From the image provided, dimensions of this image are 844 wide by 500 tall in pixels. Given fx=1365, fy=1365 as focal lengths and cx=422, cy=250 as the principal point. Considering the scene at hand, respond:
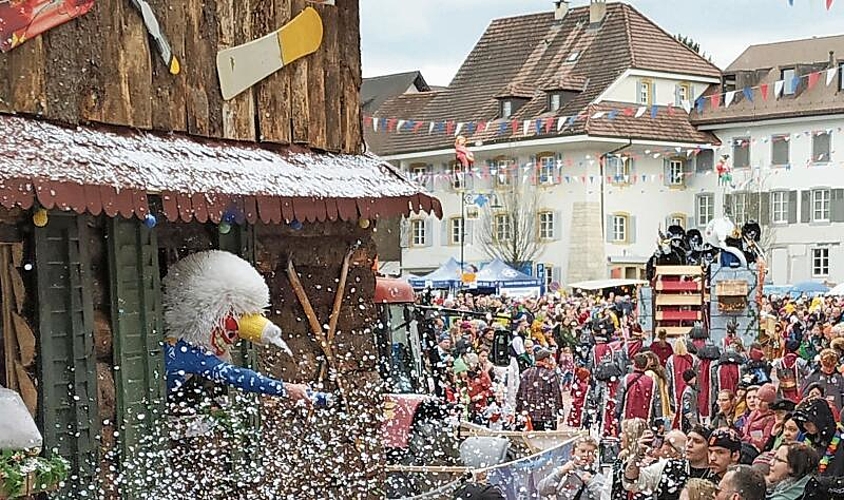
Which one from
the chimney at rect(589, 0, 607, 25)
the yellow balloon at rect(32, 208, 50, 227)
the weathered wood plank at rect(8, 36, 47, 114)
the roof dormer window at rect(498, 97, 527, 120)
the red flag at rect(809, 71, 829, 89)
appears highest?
the chimney at rect(589, 0, 607, 25)

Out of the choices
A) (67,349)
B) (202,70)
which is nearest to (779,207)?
(202,70)

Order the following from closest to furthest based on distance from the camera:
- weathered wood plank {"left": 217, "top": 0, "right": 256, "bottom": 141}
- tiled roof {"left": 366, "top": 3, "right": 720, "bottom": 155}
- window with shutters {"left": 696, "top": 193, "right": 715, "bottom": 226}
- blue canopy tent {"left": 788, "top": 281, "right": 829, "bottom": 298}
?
weathered wood plank {"left": 217, "top": 0, "right": 256, "bottom": 141} → blue canopy tent {"left": 788, "top": 281, "right": 829, "bottom": 298} → tiled roof {"left": 366, "top": 3, "right": 720, "bottom": 155} → window with shutters {"left": 696, "top": 193, "right": 715, "bottom": 226}

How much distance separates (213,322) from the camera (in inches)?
290

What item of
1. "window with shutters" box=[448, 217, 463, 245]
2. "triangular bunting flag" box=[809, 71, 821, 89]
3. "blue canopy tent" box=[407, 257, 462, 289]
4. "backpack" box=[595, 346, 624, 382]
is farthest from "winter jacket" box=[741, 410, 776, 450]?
"window with shutters" box=[448, 217, 463, 245]

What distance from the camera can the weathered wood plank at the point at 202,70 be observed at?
306 inches

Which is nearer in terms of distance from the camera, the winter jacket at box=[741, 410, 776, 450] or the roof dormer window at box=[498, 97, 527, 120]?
the winter jacket at box=[741, 410, 776, 450]

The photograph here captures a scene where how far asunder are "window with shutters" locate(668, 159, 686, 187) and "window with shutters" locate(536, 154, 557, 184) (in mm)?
4645

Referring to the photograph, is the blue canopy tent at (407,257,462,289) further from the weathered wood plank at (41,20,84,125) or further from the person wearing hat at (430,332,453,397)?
the weathered wood plank at (41,20,84,125)

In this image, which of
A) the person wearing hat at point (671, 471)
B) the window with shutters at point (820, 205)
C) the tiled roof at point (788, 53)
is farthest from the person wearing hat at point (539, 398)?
the tiled roof at point (788, 53)

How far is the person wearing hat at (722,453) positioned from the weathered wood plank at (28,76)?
401 centimetres

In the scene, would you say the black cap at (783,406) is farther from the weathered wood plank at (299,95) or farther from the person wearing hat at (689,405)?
the weathered wood plank at (299,95)

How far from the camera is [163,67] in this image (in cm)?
755

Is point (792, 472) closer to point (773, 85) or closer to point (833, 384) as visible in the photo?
point (833, 384)

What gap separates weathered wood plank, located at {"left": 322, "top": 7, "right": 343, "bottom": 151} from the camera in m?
8.69
